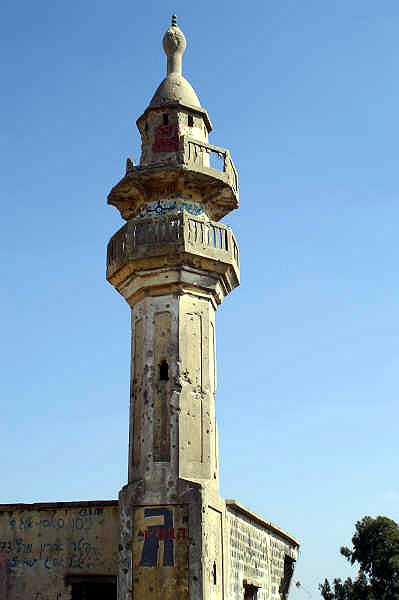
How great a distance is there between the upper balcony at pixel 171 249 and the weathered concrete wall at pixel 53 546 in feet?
15.8

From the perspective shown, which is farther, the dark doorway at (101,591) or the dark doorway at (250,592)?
the dark doorway at (101,591)

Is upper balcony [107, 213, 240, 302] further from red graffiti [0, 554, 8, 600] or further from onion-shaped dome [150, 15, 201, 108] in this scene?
red graffiti [0, 554, 8, 600]

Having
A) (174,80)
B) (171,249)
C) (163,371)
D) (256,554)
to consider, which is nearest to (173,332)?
(163,371)

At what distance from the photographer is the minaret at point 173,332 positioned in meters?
12.9

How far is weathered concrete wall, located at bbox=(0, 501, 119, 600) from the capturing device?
45.4ft

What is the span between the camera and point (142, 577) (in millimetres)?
12742

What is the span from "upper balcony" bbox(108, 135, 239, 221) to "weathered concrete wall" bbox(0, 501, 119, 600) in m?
6.63

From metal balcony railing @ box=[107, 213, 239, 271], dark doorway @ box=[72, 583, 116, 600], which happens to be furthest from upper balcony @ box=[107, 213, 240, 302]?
dark doorway @ box=[72, 583, 116, 600]

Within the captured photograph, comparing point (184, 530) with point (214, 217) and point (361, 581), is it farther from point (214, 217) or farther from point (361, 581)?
point (361, 581)

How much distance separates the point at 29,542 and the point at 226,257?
7.07 m

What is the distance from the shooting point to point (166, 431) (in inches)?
543

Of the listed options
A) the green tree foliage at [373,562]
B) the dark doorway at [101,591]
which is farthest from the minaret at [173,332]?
the green tree foliage at [373,562]

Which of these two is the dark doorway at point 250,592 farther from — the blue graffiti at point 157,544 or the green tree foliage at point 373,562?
the green tree foliage at point 373,562

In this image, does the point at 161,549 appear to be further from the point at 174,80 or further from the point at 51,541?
the point at 174,80
